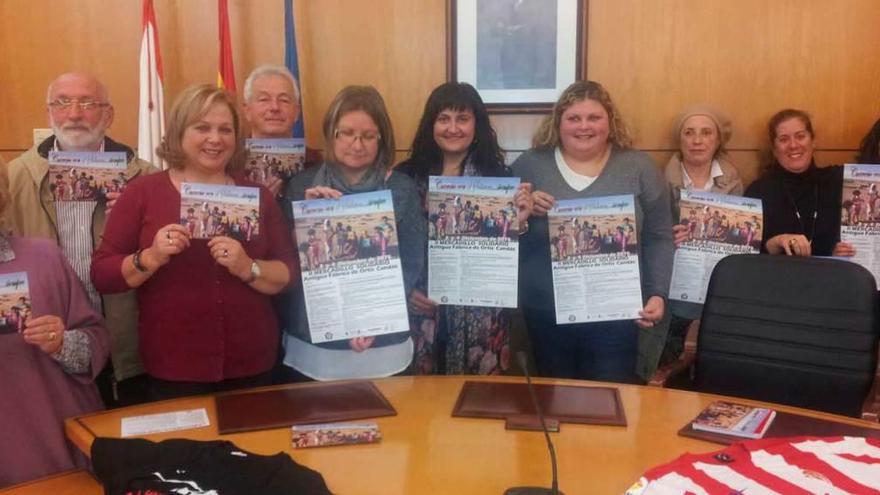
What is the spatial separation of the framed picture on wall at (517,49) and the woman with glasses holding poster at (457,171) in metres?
0.99

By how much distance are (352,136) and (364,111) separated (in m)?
0.10

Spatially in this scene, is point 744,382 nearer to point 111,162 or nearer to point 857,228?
point 857,228

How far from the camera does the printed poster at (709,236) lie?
282 cm

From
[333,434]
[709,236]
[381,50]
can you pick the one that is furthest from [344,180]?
[381,50]

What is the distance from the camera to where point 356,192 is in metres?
2.51

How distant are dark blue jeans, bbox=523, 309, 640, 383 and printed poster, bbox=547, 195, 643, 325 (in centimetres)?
20

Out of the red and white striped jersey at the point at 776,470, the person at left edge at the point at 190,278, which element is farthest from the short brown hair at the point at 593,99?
the red and white striped jersey at the point at 776,470

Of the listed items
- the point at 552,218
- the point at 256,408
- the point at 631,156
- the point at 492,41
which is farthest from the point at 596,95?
the point at 256,408

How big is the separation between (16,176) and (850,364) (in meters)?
2.95

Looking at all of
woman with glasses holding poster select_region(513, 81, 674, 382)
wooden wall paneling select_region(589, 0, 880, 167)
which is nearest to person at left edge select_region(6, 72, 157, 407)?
woman with glasses holding poster select_region(513, 81, 674, 382)

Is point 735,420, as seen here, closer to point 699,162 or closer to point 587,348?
point 587,348

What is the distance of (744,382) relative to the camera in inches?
100

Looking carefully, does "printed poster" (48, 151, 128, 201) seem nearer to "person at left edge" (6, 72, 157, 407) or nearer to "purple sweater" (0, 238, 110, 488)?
"person at left edge" (6, 72, 157, 407)

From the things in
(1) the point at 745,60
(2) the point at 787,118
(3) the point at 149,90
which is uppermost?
(1) the point at 745,60
